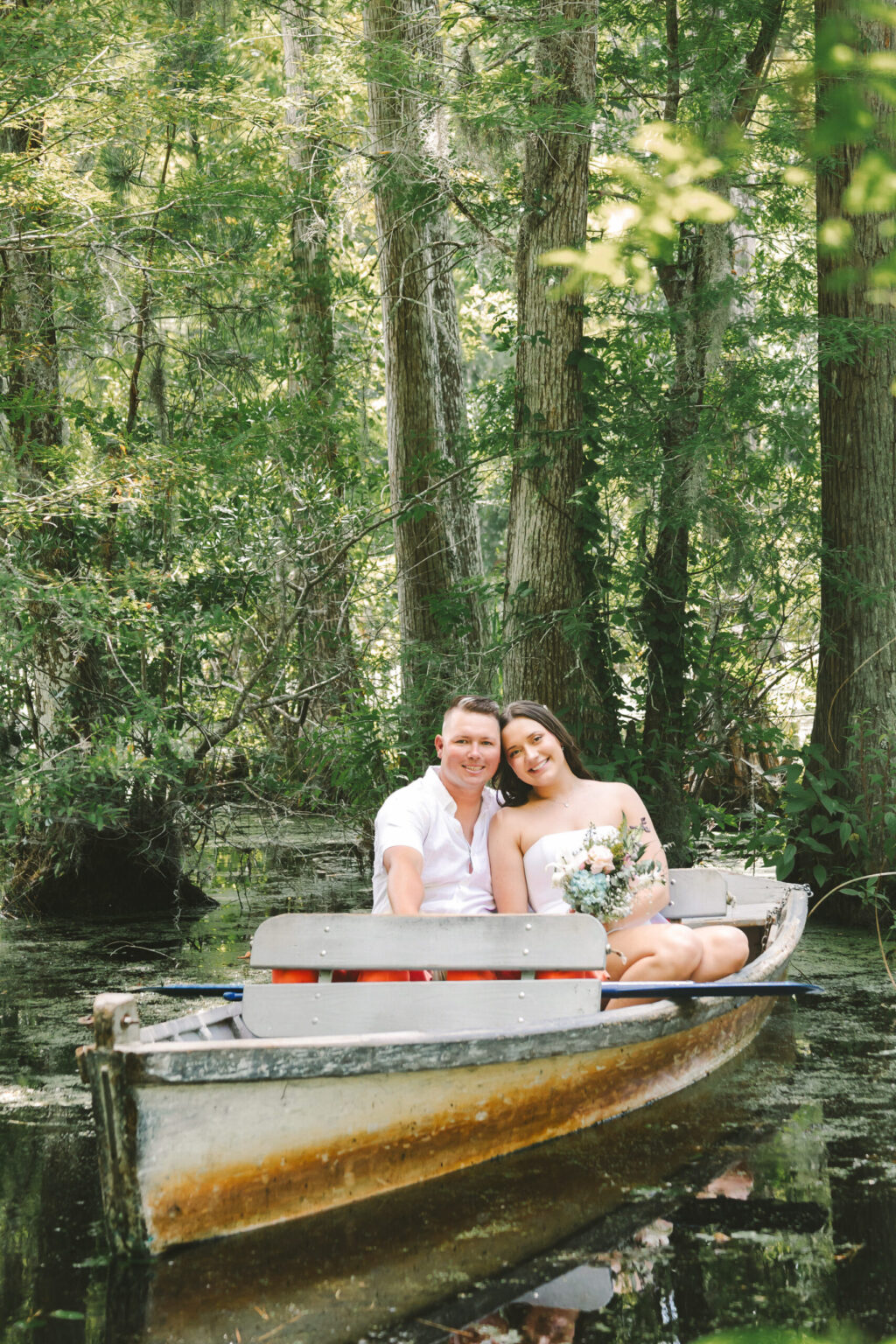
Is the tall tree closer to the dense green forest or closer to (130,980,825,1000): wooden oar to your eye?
the dense green forest

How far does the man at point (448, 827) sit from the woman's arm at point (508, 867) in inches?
2.6

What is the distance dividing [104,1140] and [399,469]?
7.57m

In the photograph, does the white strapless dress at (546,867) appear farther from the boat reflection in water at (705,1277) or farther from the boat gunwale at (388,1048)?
the boat reflection in water at (705,1277)

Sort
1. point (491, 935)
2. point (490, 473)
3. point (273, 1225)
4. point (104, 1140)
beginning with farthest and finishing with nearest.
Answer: point (490, 473), point (491, 935), point (273, 1225), point (104, 1140)

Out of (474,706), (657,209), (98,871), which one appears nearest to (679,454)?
(474,706)

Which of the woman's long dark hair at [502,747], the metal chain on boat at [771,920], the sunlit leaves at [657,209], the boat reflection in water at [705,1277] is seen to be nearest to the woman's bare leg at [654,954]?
the woman's long dark hair at [502,747]

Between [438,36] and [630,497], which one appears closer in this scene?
[630,497]

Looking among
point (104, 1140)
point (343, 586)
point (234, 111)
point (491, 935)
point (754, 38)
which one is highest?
point (754, 38)

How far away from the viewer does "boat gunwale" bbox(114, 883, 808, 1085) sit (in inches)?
126

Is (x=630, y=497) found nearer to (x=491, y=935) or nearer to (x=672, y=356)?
(x=672, y=356)

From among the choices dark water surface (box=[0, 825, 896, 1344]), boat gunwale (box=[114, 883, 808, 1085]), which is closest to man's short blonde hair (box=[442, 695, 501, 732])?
boat gunwale (box=[114, 883, 808, 1085])

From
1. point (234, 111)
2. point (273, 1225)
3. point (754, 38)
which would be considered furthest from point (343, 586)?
point (273, 1225)

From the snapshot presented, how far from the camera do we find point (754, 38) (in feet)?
27.6

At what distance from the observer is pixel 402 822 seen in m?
4.35
